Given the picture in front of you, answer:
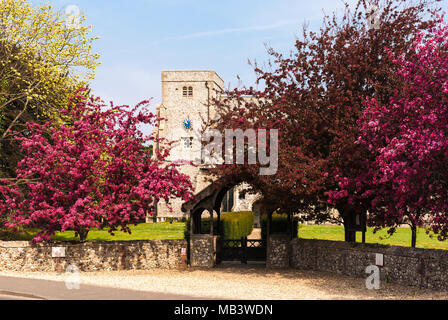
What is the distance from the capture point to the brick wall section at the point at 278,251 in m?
22.7

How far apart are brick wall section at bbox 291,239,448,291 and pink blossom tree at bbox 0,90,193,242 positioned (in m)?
5.58

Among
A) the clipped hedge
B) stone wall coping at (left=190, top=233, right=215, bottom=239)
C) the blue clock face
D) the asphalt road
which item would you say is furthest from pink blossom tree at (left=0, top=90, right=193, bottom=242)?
the blue clock face

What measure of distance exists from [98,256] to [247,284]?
6.99m

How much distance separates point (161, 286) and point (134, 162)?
241 inches

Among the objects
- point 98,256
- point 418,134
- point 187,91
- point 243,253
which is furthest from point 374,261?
point 187,91

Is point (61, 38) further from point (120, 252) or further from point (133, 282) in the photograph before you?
point (133, 282)

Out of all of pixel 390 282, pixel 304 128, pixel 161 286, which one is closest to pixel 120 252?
pixel 161 286

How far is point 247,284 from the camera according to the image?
17.7 m

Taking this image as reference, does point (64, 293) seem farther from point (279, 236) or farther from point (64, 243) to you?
point (279, 236)

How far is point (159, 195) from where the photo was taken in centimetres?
2116

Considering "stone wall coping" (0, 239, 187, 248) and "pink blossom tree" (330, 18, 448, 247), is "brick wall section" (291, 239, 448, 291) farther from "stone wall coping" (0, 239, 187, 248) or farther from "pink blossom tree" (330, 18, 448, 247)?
"stone wall coping" (0, 239, 187, 248)

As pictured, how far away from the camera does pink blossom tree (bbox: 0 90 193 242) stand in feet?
66.3

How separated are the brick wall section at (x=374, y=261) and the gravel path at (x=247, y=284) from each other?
452 mm

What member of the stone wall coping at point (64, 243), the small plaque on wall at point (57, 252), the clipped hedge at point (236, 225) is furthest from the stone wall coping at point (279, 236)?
the small plaque on wall at point (57, 252)
